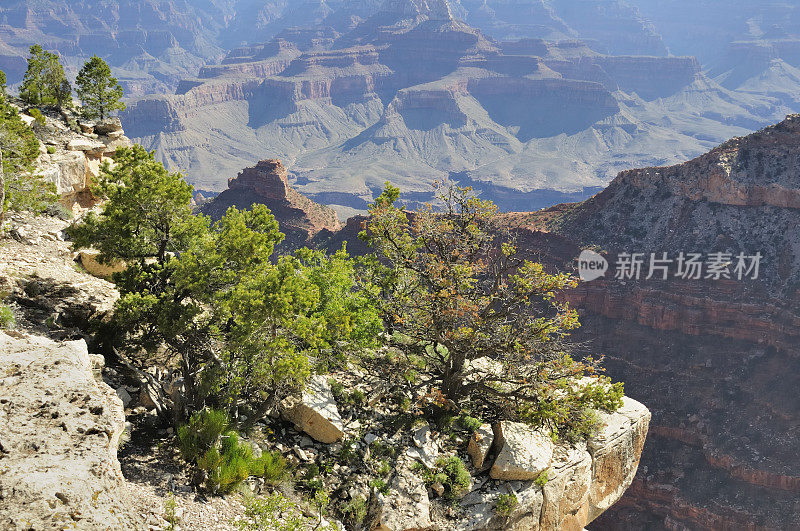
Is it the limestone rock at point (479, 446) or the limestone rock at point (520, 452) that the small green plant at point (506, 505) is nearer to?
the limestone rock at point (520, 452)

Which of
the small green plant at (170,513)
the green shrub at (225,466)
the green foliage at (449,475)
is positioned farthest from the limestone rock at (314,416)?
the small green plant at (170,513)

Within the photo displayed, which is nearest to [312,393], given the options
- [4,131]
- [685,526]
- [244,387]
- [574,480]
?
[244,387]

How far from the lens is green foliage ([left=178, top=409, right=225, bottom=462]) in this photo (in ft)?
44.8

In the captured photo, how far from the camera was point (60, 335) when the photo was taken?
48.0 feet

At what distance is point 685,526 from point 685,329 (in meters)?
23.1

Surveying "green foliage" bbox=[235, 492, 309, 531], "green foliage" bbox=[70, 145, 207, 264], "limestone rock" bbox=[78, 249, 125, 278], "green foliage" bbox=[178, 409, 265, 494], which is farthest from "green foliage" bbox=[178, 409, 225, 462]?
"limestone rock" bbox=[78, 249, 125, 278]

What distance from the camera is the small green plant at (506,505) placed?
15.9 m

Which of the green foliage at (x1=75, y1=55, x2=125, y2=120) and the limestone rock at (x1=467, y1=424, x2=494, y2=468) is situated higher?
the green foliage at (x1=75, y1=55, x2=125, y2=120)

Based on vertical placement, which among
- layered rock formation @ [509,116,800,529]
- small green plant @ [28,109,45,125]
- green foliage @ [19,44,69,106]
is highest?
green foliage @ [19,44,69,106]

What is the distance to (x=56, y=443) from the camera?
8727 millimetres

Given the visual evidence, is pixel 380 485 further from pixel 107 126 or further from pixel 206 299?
pixel 107 126

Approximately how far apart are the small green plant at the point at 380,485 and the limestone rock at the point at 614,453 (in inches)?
289

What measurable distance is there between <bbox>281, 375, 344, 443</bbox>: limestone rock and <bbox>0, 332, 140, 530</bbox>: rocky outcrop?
6411 mm

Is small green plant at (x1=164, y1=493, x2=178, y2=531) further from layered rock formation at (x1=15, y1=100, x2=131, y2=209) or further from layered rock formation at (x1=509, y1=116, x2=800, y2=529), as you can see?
layered rock formation at (x1=509, y1=116, x2=800, y2=529)
